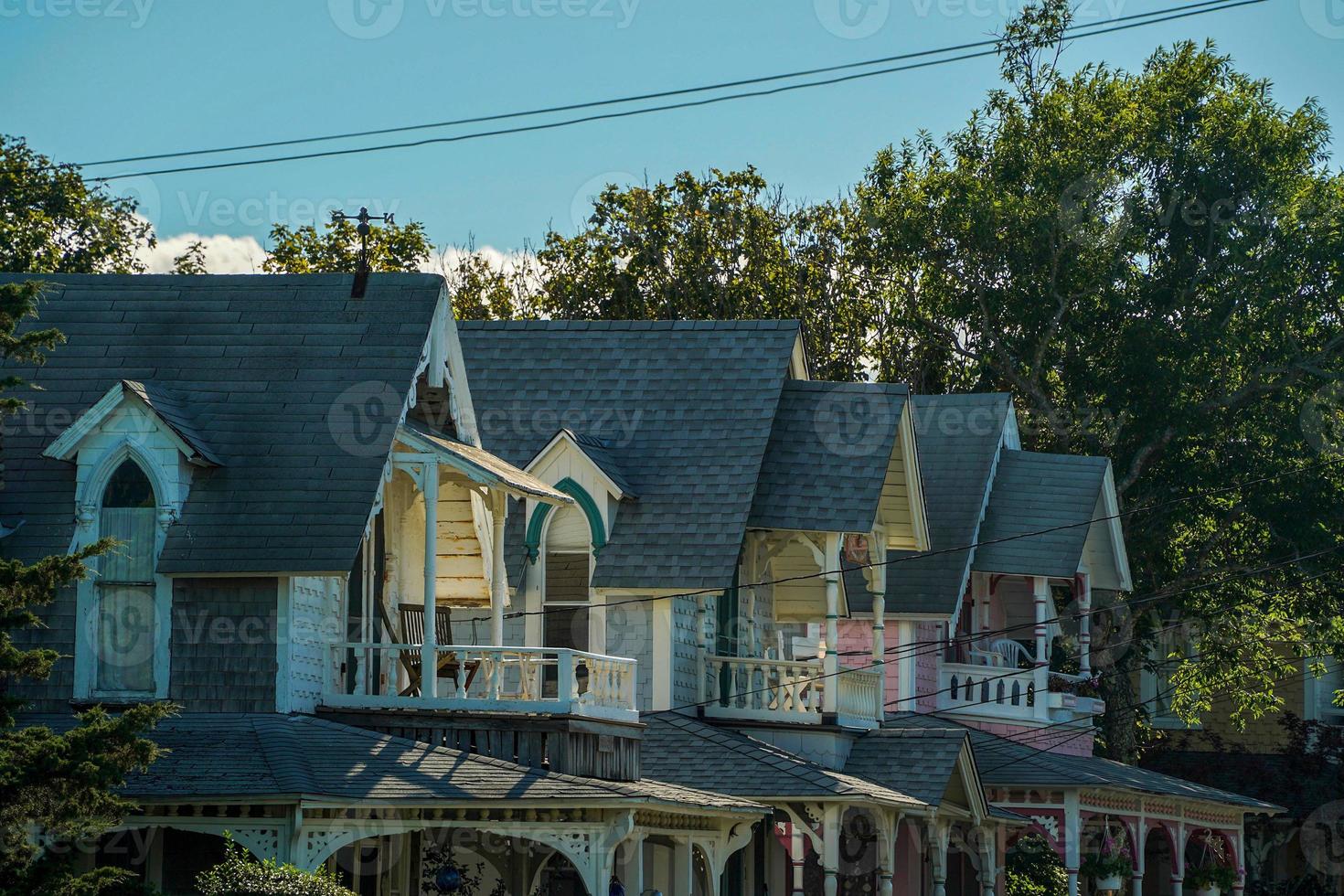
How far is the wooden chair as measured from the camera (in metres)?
24.4

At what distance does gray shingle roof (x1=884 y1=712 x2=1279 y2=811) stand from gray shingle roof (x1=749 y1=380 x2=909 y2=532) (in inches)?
178

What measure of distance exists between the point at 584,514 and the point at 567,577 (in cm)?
99

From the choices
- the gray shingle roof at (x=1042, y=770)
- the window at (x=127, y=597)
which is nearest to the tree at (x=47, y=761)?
the window at (x=127, y=597)

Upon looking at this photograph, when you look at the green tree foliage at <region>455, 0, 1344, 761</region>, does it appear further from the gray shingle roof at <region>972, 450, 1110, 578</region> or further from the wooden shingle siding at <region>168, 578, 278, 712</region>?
the wooden shingle siding at <region>168, 578, 278, 712</region>

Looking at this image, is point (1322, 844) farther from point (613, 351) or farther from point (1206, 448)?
point (613, 351)

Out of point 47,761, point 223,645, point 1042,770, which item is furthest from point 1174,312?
point 47,761

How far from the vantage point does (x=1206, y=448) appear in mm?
46844

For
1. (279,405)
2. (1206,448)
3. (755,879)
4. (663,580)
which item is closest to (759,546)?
(663,580)

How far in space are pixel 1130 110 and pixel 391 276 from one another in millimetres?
27304

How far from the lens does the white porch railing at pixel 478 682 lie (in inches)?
902

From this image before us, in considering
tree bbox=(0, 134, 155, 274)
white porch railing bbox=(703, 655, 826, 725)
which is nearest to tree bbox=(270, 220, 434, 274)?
tree bbox=(0, 134, 155, 274)

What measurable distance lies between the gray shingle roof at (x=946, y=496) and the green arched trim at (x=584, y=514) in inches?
252

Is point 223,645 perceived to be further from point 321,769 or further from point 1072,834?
point 1072,834

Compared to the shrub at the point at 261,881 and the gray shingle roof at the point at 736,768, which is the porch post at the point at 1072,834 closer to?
the gray shingle roof at the point at 736,768
